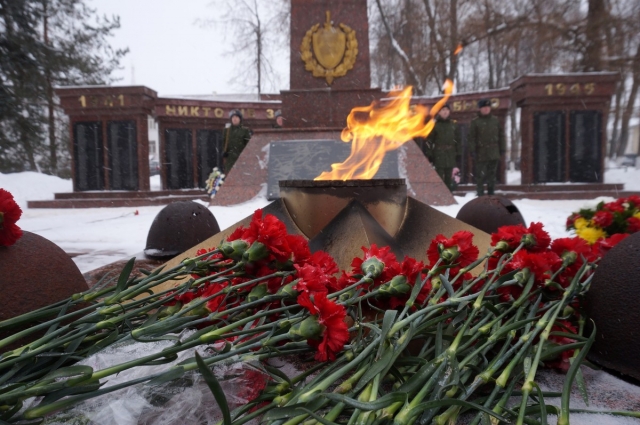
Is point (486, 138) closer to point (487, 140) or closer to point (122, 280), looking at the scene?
point (487, 140)

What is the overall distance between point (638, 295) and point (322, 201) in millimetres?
1424

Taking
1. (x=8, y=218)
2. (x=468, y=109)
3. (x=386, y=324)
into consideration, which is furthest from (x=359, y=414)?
(x=468, y=109)

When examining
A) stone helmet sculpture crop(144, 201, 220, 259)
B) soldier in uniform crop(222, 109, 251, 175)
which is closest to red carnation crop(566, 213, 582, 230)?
stone helmet sculpture crop(144, 201, 220, 259)

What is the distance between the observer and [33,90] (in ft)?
31.4

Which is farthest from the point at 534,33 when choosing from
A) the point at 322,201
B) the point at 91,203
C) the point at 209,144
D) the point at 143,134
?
the point at 322,201

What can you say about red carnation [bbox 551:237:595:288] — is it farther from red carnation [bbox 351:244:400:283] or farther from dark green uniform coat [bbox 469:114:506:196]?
dark green uniform coat [bbox 469:114:506:196]

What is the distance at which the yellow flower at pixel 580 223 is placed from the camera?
9.83 ft

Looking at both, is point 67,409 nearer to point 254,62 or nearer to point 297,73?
point 297,73

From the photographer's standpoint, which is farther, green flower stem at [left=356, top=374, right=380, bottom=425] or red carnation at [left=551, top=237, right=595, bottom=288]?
red carnation at [left=551, top=237, right=595, bottom=288]

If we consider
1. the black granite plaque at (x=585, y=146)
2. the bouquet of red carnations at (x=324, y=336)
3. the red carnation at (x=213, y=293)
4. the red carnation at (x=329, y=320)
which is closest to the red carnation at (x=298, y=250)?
the bouquet of red carnations at (x=324, y=336)

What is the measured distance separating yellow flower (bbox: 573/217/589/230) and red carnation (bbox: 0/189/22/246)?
299 centimetres

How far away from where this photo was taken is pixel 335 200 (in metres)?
2.40

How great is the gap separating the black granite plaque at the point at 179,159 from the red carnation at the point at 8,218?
13738 mm

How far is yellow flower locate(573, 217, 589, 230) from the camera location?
3.00m
